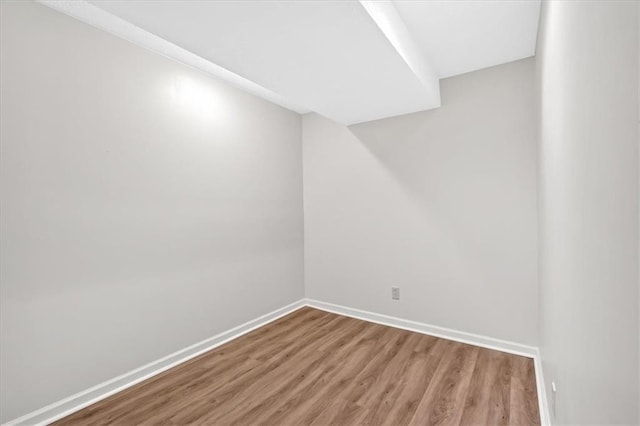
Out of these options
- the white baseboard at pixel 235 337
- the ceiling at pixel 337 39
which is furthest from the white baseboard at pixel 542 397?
the ceiling at pixel 337 39

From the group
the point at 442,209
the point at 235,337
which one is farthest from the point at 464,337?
the point at 235,337

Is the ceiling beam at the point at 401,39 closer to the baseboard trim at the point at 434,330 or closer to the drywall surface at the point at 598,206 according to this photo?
the drywall surface at the point at 598,206

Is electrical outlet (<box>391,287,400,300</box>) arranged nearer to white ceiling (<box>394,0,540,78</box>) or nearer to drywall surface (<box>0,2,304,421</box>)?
drywall surface (<box>0,2,304,421</box>)

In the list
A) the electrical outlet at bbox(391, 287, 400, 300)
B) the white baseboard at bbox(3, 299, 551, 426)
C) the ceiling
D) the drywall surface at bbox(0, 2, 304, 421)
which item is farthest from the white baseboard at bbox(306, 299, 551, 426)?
the ceiling

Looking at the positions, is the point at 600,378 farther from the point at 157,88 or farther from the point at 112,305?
the point at 157,88

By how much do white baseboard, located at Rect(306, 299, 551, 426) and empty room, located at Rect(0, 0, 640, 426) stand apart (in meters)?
0.02

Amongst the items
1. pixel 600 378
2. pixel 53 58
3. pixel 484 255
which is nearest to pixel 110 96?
pixel 53 58

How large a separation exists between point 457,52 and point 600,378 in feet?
8.07

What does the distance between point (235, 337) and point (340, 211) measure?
1765mm

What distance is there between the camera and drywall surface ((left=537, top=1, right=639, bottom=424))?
0.48 metres

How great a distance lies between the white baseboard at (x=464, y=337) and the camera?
194 cm

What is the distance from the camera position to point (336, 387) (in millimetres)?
2119

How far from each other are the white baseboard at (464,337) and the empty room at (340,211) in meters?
0.02

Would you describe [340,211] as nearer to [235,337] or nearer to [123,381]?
[235,337]
